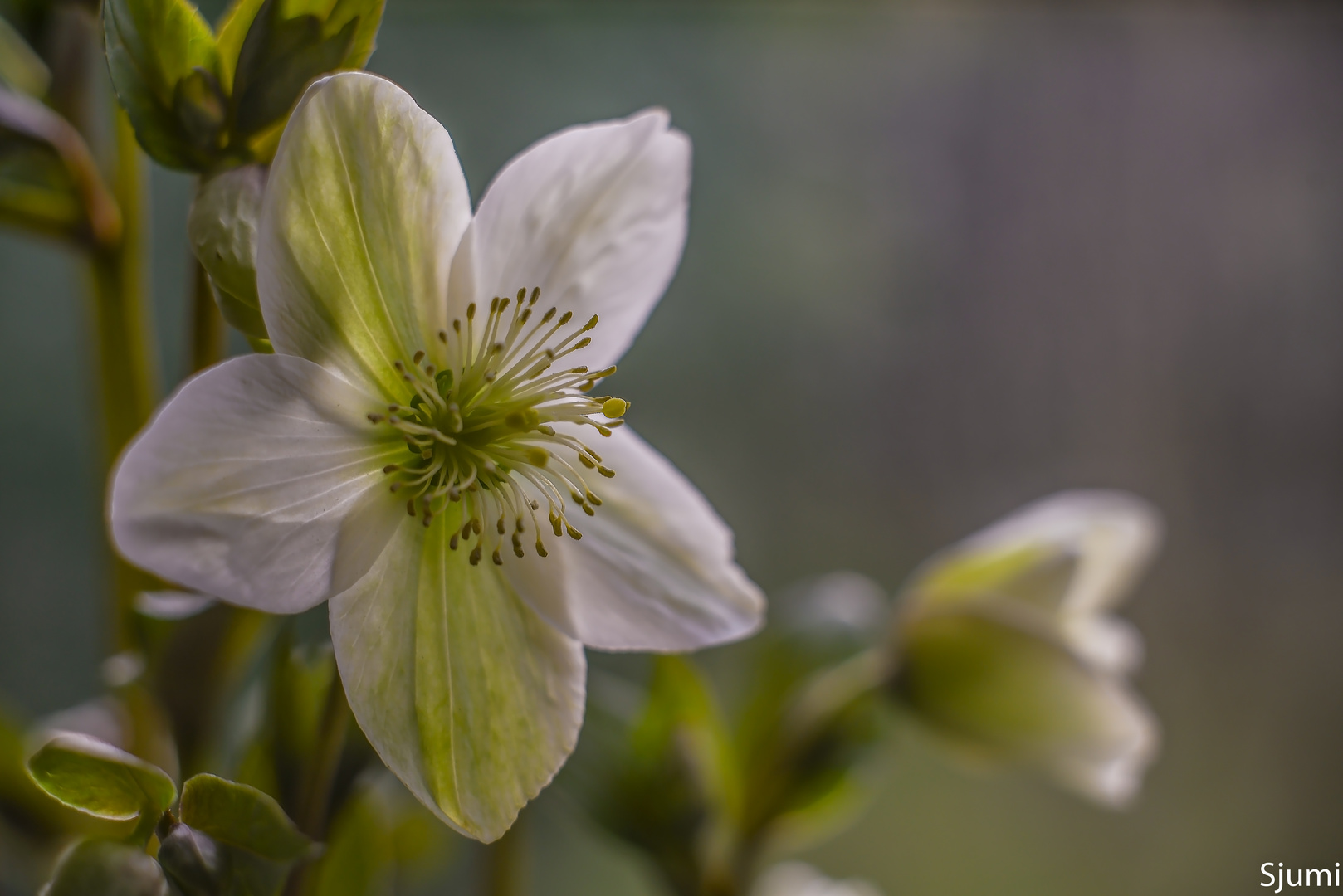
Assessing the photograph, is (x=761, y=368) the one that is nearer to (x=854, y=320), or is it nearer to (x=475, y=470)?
(x=854, y=320)

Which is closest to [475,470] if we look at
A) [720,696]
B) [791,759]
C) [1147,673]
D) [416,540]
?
[416,540]

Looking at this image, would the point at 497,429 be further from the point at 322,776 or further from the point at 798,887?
the point at 798,887

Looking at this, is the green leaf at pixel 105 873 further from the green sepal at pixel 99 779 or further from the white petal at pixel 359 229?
the white petal at pixel 359 229

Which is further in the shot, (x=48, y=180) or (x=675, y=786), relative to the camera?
(x=675, y=786)

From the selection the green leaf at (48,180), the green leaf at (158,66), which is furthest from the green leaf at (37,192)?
the green leaf at (158,66)

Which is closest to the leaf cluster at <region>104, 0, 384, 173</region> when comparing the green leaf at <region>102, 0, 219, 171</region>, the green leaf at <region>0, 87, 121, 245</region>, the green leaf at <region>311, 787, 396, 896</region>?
the green leaf at <region>102, 0, 219, 171</region>

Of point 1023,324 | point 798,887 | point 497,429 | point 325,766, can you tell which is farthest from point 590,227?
point 1023,324

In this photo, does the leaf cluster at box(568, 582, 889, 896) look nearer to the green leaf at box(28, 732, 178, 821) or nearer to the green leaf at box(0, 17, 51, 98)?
the green leaf at box(28, 732, 178, 821)
